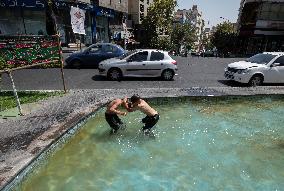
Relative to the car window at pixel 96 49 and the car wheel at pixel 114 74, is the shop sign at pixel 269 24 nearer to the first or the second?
the car window at pixel 96 49

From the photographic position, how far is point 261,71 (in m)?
15.1

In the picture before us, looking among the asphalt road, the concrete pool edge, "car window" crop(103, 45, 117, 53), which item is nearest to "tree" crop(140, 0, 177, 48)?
"car window" crop(103, 45, 117, 53)

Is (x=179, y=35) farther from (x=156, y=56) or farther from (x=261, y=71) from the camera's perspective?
(x=261, y=71)

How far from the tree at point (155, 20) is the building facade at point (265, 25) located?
47.7 feet

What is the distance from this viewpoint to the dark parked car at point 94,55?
19.8 metres

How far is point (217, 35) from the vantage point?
64.1 metres

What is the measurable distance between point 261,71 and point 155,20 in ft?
132

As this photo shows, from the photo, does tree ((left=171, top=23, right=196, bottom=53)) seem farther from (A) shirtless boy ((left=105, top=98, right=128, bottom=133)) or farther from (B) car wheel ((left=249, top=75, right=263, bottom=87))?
(A) shirtless boy ((left=105, top=98, right=128, bottom=133))

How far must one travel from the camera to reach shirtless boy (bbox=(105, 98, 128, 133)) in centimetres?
827

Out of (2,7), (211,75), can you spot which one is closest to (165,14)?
(2,7)

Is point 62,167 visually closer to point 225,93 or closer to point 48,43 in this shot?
point 48,43

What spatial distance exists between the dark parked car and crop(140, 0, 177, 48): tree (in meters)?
34.4

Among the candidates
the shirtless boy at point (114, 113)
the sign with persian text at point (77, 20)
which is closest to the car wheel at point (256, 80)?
the shirtless boy at point (114, 113)

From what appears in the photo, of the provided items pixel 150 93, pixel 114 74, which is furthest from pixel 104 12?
pixel 150 93
